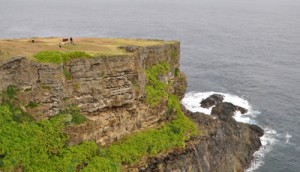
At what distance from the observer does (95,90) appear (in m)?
34.8

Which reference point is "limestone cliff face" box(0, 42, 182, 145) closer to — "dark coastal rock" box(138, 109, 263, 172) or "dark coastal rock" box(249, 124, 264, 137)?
"dark coastal rock" box(138, 109, 263, 172)

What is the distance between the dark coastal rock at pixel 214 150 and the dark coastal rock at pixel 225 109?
5.47m

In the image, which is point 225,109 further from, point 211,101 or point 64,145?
point 64,145

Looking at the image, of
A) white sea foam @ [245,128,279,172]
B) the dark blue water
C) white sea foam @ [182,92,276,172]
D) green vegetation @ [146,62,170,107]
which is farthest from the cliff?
the dark blue water

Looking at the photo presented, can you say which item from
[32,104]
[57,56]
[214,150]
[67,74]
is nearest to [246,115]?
[214,150]

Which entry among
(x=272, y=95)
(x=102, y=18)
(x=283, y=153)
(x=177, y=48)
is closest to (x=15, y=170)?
(x=177, y=48)

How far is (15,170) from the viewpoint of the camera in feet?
98.4

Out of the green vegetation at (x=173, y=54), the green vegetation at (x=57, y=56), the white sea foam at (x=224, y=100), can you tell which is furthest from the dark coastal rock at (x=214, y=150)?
the green vegetation at (x=57, y=56)

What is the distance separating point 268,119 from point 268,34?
82.7m

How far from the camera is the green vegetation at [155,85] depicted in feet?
134

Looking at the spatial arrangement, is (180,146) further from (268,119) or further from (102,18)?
(102,18)

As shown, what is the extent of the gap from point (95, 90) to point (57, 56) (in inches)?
185

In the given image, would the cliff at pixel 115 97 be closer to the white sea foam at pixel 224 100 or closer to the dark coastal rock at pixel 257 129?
the dark coastal rock at pixel 257 129

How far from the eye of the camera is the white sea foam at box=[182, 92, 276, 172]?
184 ft
